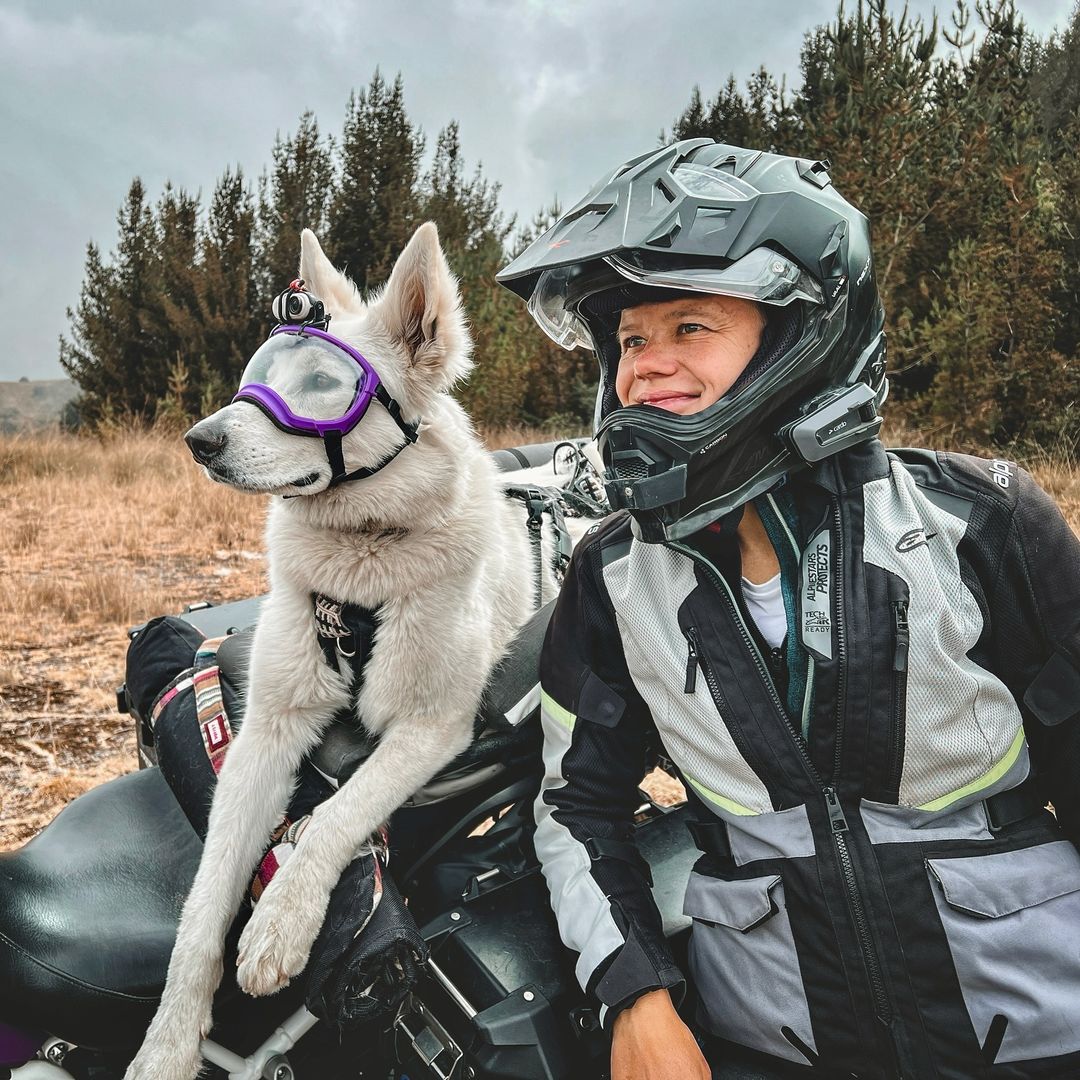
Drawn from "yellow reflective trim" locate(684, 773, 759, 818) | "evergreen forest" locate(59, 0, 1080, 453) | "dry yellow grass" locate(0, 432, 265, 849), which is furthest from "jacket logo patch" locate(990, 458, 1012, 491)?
"evergreen forest" locate(59, 0, 1080, 453)

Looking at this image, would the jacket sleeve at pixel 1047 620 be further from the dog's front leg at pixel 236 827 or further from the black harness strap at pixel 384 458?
the dog's front leg at pixel 236 827

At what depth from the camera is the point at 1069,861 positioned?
1.61 m

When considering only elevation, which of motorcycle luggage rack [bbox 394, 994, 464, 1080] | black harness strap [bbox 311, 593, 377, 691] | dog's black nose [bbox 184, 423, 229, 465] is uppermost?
dog's black nose [bbox 184, 423, 229, 465]

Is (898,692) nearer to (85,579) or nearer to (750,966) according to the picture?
(750,966)

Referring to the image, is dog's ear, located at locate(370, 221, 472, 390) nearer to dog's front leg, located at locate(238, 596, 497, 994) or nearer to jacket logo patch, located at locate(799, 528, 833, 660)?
dog's front leg, located at locate(238, 596, 497, 994)

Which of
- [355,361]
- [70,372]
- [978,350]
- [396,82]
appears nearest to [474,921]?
Result: [355,361]

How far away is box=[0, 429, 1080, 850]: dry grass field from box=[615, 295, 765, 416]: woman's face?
3.13 metres

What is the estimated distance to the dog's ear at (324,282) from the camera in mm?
2623

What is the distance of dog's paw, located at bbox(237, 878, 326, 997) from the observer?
1765mm

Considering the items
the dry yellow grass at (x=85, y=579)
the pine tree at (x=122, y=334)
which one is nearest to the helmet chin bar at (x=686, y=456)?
the dry yellow grass at (x=85, y=579)

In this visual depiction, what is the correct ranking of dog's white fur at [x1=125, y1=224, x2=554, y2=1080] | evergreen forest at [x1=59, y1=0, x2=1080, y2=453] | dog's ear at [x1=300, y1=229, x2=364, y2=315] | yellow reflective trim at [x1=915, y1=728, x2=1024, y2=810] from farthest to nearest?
evergreen forest at [x1=59, y1=0, x2=1080, y2=453], dog's ear at [x1=300, y1=229, x2=364, y2=315], dog's white fur at [x1=125, y1=224, x2=554, y2=1080], yellow reflective trim at [x1=915, y1=728, x2=1024, y2=810]

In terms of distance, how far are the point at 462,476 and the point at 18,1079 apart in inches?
65.0

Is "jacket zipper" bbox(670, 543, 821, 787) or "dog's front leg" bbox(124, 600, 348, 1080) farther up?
"jacket zipper" bbox(670, 543, 821, 787)

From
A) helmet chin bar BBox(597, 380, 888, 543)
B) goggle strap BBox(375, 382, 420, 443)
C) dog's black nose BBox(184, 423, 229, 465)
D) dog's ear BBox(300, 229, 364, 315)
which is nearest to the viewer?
helmet chin bar BBox(597, 380, 888, 543)
